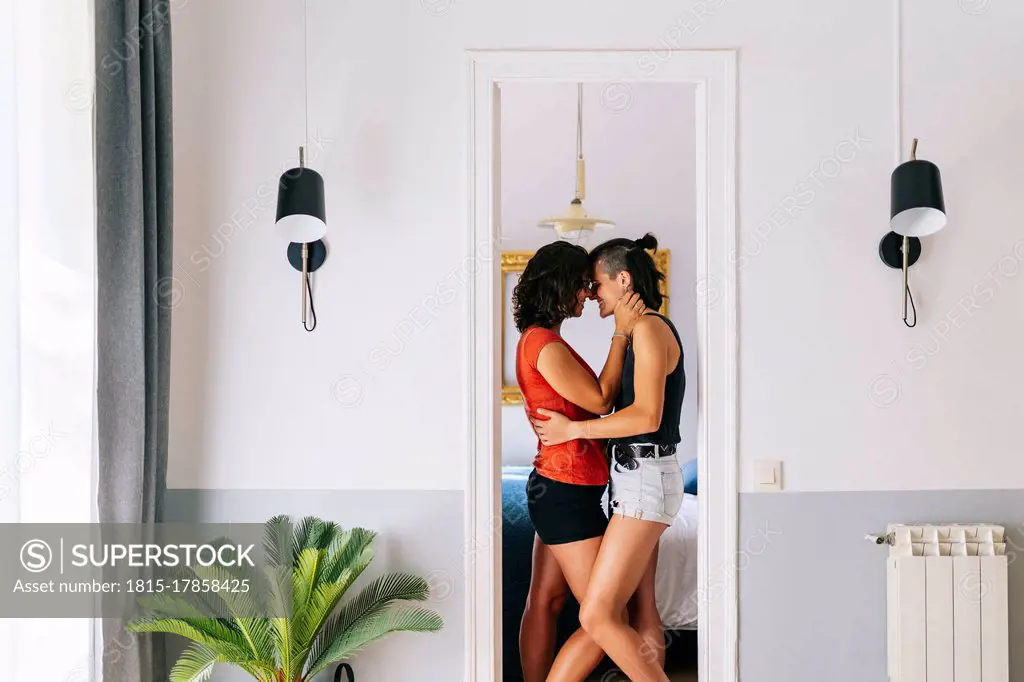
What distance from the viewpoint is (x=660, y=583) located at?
9.45 feet

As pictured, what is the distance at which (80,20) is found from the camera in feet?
6.05

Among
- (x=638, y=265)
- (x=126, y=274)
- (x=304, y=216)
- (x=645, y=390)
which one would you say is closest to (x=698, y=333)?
(x=645, y=390)

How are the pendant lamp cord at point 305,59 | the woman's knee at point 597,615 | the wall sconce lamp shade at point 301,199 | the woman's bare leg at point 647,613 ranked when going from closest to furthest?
the wall sconce lamp shade at point 301,199, the pendant lamp cord at point 305,59, the woman's knee at point 597,615, the woman's bare leg at point 647,613

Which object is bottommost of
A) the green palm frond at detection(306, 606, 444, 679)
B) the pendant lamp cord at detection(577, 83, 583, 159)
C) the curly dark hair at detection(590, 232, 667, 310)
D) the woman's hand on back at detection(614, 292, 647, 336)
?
the green palm frond at detection(306, 606, 444, 679)

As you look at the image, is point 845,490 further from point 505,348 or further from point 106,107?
point 505,348

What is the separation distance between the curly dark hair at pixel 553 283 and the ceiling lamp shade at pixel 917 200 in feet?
3.04

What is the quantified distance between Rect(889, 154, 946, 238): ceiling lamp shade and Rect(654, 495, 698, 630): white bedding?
53.8 inches

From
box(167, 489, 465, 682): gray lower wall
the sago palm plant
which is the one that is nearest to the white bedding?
box(167, 489, 465, 682): gray lower wall

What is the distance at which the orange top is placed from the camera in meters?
2.53

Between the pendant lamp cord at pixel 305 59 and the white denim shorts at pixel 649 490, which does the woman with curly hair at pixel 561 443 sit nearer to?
the white denim shorts at pixel 649 490

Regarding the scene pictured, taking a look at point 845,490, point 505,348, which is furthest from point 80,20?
point 505,348

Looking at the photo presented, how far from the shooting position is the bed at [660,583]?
287 cm

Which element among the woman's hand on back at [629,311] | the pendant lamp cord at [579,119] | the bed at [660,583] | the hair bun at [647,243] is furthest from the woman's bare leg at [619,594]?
the pendant lamp cord at [579,119]

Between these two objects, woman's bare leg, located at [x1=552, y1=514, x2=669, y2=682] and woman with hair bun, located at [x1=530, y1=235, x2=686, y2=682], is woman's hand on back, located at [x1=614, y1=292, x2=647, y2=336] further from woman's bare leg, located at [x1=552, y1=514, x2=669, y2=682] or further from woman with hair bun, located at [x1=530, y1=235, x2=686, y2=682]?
woman's bare leg, located at [x1=552, y1=514, x2=669, y2=682]
